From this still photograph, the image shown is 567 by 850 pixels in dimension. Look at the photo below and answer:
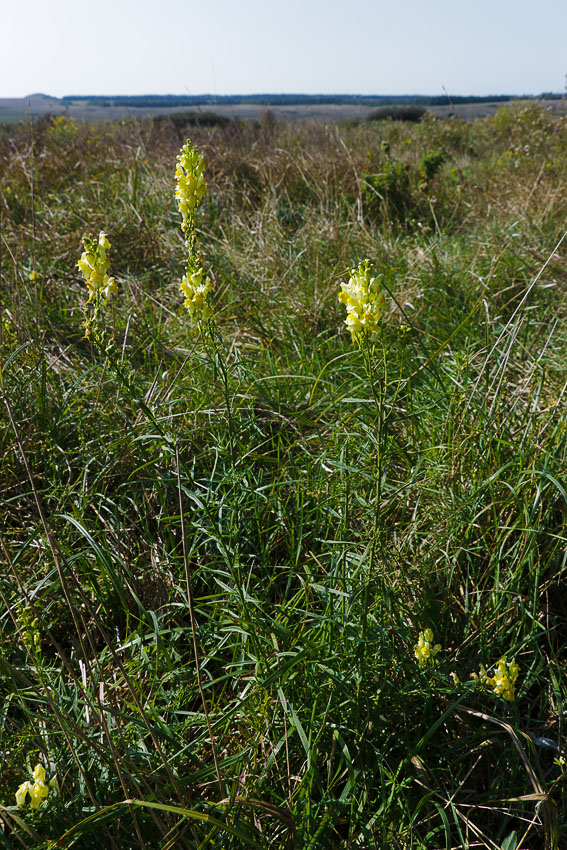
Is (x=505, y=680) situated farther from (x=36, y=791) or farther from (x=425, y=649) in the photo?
(x=36, y=791)

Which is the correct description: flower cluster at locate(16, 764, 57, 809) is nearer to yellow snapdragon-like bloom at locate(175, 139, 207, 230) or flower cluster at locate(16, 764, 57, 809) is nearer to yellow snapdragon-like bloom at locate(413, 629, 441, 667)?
yellow snapdragon-like bloom at locate(413, 629, 441, 667)

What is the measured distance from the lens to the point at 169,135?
750 cm

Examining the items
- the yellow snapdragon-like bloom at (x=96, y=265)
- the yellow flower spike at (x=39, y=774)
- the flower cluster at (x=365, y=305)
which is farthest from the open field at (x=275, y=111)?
the yellow flower spike at (x=39, y=774)

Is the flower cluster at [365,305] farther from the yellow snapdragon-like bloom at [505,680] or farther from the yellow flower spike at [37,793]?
the yellow flower spike at [37,793]

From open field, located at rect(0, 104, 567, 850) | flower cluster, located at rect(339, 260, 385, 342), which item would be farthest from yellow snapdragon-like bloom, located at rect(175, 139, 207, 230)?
flower cluster, located at rect(339, 260, 385, 342)

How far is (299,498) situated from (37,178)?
4.27m

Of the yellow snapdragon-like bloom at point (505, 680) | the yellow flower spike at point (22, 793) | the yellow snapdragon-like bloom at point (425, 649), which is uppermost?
the yellow snapdragon-like bloom at point (425, 649)

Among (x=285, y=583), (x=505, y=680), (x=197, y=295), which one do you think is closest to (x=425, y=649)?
(x=505, y=680)

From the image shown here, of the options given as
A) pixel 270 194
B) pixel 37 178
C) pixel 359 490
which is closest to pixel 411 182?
pixel 270 194

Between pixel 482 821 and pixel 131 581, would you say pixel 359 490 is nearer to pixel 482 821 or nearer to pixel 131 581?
pixel 131 581

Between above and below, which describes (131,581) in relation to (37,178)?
below

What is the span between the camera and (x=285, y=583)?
1.81 metres

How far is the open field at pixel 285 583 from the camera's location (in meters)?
1.17

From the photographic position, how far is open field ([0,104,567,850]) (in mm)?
1173
